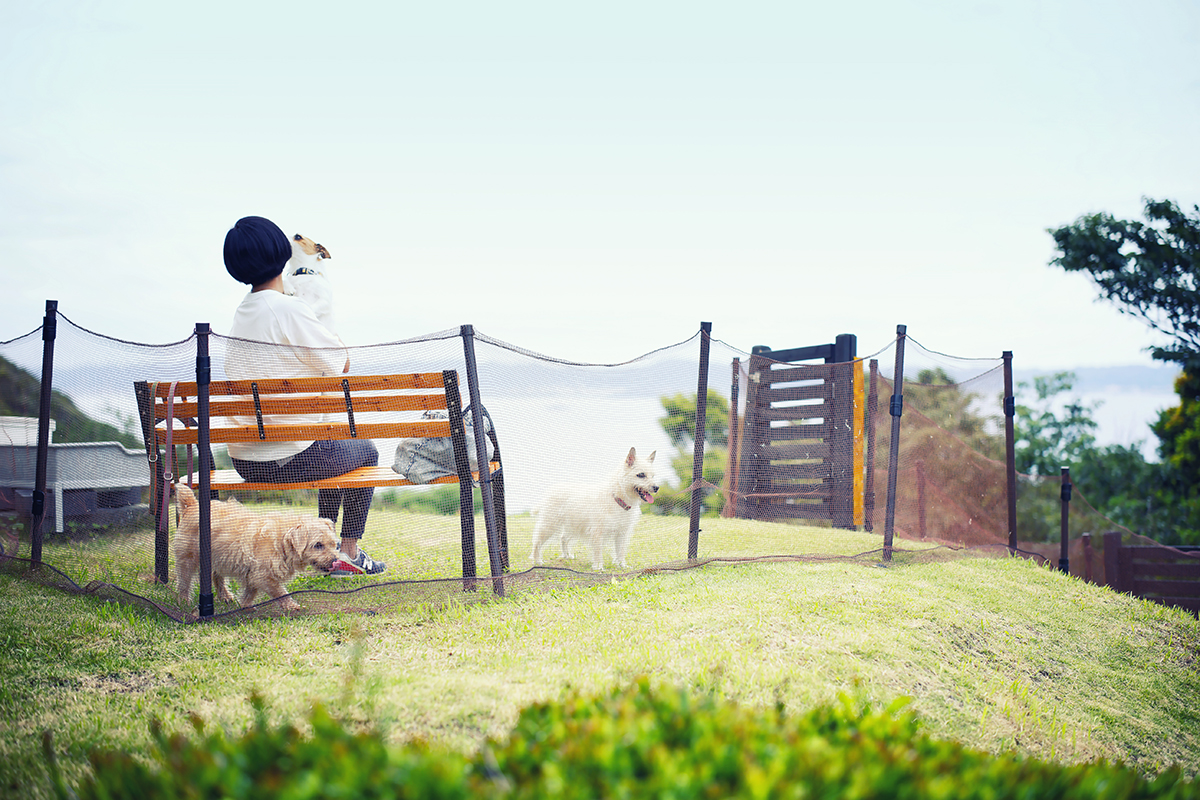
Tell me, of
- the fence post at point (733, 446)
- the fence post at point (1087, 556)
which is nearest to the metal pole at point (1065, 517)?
the fence post at point (1087, 556)

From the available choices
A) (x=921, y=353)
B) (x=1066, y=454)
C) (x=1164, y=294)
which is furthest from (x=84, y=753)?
(x=1066, y=454)

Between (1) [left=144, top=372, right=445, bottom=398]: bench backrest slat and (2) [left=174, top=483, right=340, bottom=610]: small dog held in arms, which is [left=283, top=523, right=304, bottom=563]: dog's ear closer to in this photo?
(2) [left=174, top=483, right=340, bottom=610]: small dog held in arms

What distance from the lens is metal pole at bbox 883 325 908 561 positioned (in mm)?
6289

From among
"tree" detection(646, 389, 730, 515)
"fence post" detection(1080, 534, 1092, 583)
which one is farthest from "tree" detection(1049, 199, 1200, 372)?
"tree" detection(646, 389, 730, 515)

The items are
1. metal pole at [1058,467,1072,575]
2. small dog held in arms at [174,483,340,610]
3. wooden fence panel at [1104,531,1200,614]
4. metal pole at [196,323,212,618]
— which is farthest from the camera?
wooden fence panel at [1104,531,1200,614]

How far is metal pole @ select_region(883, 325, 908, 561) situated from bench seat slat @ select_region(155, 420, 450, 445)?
13.4 feet

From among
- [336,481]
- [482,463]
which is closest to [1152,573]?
[482,463]

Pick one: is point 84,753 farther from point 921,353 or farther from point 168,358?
point 921,353

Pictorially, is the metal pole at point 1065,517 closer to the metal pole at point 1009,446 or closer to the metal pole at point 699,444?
the metal pole at point 1009,446

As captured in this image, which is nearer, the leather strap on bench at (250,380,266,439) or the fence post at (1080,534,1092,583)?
the leather strap on bench at (250,380,266,439)

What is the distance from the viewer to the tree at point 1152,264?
14250 mm

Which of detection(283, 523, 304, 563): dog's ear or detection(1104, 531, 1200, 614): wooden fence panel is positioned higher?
detection(283, 523, 304, 563): dog's ear

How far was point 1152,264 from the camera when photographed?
14.3 metres

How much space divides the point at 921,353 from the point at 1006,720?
408 centimetres
